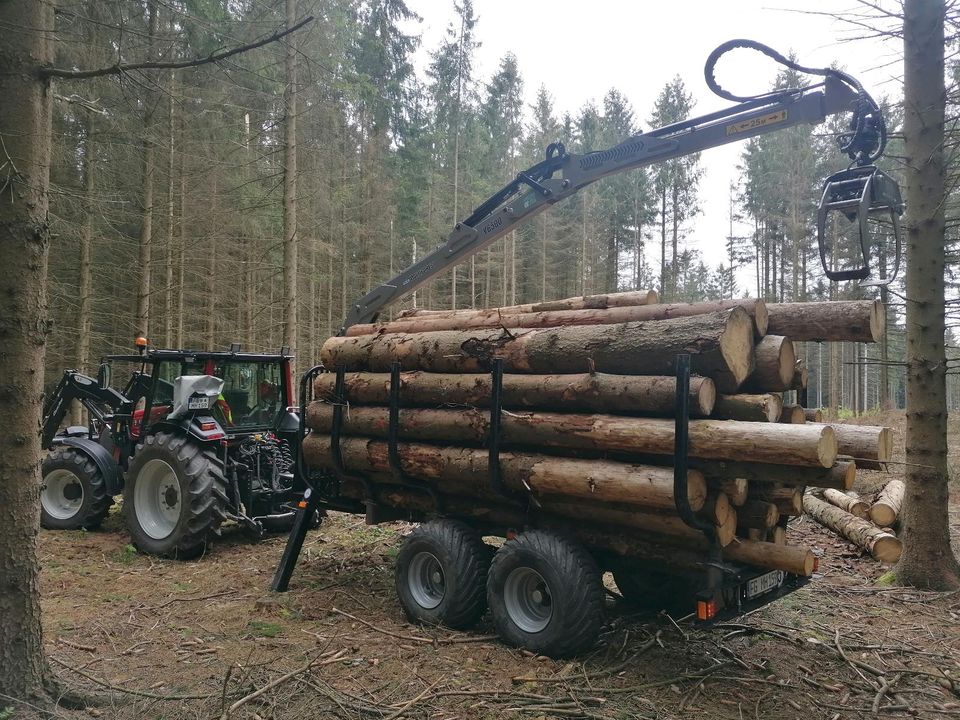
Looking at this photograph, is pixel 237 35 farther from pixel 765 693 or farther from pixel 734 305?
pixel 765 693

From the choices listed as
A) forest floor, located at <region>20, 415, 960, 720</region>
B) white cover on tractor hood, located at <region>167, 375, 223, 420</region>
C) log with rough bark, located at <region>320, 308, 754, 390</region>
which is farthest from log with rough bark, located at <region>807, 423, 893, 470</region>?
white cover on tractor hood, located at <region>167, 375, 223, 420</region>

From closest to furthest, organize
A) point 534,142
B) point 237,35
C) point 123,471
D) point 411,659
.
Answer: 1. point 411,659
2. point 237,35
3. point 123,471
4. point 534,142

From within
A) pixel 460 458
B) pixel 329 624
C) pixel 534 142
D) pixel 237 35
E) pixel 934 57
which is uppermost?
pixel 534 142

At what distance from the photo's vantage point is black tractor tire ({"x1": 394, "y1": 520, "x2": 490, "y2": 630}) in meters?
4.88

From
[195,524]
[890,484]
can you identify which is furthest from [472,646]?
[890,484]

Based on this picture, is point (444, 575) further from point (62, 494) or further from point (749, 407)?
point (62, 494)

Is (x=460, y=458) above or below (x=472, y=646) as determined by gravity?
above

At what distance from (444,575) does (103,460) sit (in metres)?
5.28

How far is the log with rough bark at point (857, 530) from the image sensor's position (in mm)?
6797

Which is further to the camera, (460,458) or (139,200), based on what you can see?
(139,200)

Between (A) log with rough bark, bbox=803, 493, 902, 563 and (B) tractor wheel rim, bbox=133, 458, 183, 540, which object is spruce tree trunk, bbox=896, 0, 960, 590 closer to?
(A) log with rough bark, bbox=803, 493, 902, 563

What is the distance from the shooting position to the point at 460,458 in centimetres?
494

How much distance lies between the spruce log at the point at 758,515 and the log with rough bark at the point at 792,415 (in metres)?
0.55

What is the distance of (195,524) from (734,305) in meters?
5.77
